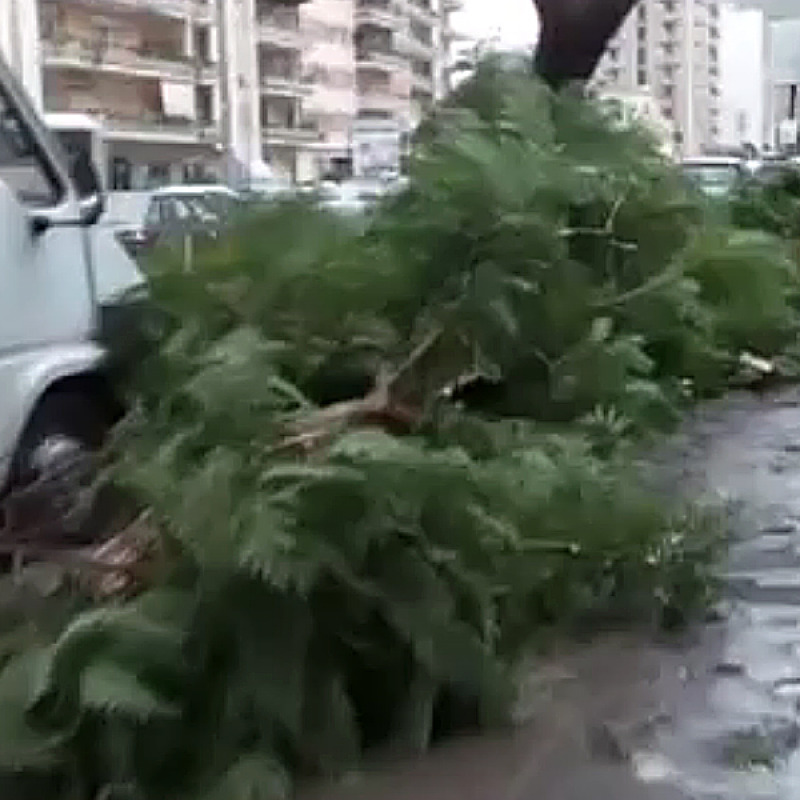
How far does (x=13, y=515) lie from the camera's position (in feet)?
16.3

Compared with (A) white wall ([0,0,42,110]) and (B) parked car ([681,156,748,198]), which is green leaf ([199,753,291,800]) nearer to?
(B) parked car ([681,156,748,198])

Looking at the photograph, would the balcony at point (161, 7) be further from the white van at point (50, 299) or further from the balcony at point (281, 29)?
the white van at point (50, 299)

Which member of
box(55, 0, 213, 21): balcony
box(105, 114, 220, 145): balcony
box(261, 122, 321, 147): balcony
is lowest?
box(261, 122, 321, 147): balcony

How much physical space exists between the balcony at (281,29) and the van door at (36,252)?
244 feet

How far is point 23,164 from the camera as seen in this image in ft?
19.7

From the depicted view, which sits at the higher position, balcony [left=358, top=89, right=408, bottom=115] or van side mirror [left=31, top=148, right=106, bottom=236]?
van side mirror [left=31, top=148, right=106, bottom=236]

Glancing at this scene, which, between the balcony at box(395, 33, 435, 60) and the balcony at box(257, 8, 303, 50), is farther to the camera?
the balcony at box(395, 33, 435, 60)

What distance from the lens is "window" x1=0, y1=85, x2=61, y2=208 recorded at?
589 centimetres

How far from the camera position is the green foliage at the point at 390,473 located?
3.50 metres

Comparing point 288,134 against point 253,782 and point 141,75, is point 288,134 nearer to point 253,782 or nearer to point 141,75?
point 141,75

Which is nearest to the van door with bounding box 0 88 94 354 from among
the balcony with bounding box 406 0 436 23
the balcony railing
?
the balcony railing

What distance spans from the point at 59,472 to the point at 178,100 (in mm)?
63074

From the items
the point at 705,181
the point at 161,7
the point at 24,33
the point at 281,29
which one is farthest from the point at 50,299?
the point at 281,29

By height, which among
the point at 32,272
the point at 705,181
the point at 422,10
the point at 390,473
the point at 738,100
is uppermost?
the point at 422,10
